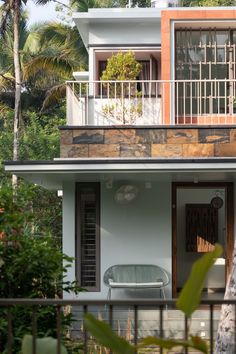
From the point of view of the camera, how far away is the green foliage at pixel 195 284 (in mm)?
2865

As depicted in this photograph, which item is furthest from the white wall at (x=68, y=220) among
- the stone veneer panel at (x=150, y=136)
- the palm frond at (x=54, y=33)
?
the palm frond at (x=54, y=33)

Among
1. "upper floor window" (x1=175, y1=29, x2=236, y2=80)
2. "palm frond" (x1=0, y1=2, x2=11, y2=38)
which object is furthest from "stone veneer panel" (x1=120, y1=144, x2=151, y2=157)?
"palm frond" (x1=0, y1=2, x2=11, y2=38)

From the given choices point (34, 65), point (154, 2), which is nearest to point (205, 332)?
point (154, 2)

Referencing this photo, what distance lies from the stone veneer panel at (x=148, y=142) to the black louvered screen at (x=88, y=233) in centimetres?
108

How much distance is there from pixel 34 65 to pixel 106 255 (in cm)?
1638

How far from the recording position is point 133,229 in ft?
48.7

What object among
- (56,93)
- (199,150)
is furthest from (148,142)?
(56,93)

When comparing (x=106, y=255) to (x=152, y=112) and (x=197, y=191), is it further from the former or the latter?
(x=197, y=191)

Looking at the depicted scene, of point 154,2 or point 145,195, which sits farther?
point 154,2

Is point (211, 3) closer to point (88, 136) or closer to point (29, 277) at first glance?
point (88, 136)

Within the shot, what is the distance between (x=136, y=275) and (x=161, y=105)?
311 cm

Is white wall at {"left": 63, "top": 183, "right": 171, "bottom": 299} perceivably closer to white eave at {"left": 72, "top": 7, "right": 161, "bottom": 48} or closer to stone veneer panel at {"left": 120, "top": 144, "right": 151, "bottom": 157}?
stone veneer panel at {"left": 120, "top": 144, "right": 151, "bottom": 157}

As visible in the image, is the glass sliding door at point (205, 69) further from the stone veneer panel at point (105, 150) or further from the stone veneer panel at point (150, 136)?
the stone veneer panel at point (105, 150)

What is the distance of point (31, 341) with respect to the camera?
10.5 feet
